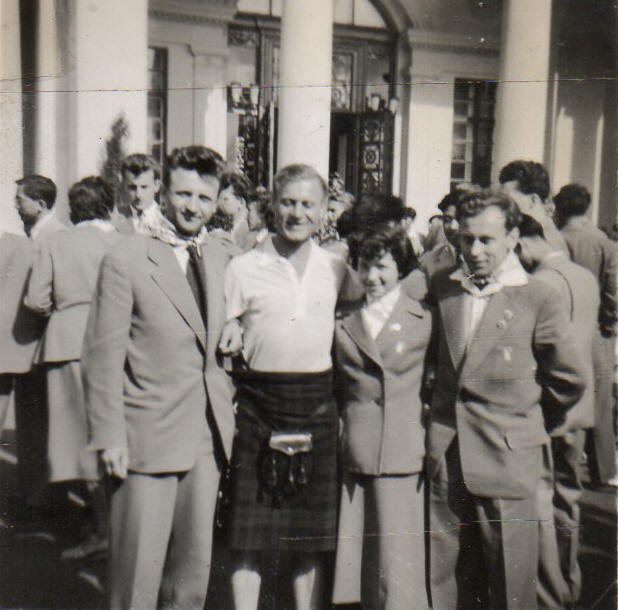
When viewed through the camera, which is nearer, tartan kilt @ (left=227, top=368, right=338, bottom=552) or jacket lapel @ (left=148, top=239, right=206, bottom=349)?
jacket lapel @ (left=148, top=239, right=206, bottom=349)

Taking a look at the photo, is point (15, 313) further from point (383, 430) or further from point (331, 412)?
point (383, 430)

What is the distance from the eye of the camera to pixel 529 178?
164 inches

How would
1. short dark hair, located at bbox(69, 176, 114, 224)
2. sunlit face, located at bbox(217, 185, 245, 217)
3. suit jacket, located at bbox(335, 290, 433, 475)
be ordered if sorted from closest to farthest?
suit jacket, located at bbox(335, 290, 433, 475) < short dark hair, located at bbox(69, 176, 114, 224) < sunlit face, located at bbox(217, 185, 245, 217)

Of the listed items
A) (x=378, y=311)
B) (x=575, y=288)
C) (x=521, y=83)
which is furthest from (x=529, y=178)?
(x=521, y=83)

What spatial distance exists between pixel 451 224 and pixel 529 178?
1.20 metres

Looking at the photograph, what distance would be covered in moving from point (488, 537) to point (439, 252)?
1680 millimetres

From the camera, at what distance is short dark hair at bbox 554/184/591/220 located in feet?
17.7

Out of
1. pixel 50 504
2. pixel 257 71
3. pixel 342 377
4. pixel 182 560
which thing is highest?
pixel 257 71

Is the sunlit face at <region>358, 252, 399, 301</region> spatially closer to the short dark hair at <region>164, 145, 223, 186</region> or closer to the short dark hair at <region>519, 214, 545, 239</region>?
the short dark hair at <region>164, 145, 223, 186</region>

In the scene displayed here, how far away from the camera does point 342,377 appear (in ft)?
10.2

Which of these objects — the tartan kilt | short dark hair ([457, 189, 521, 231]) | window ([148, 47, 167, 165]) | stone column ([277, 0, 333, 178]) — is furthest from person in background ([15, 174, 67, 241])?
window ([148, 47, 167, 165])

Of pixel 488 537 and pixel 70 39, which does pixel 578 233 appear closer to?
pixel 488 537

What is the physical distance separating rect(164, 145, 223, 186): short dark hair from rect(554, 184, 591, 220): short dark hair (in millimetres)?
3276

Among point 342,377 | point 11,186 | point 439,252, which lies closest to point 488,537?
point 342,377
